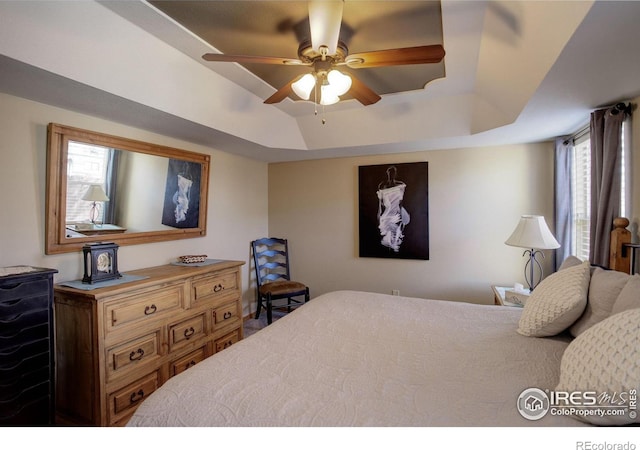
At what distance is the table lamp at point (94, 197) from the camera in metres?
2.31

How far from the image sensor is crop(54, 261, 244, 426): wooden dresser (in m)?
1.92

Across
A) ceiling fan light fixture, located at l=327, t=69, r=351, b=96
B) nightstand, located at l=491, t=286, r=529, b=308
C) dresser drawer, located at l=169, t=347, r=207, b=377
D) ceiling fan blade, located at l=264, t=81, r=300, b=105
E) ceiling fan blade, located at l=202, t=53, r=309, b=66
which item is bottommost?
dresser drawer, located at l=169, t=347, r=207, b=377

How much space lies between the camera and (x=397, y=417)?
991 millimetres

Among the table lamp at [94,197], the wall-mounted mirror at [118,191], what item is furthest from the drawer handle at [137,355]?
the table lamp at [94,197]

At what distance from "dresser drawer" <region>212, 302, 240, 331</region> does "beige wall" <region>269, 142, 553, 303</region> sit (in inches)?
59.1

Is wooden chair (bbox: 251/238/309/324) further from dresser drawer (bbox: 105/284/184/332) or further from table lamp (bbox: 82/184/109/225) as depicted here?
table lamp (bbox: 82/184/109/225)

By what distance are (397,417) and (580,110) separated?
246 cm

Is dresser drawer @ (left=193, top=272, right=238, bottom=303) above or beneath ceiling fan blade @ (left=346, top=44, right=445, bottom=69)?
beneath

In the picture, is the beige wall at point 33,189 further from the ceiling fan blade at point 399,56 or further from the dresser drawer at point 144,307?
the ceiling fan blade at point 399,56

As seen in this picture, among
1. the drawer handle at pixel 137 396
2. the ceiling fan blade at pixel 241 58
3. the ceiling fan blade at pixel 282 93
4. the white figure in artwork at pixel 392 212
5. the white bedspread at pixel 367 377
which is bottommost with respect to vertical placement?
the drawer handle at pixel 137 396

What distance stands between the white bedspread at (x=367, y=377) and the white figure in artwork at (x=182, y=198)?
6.03ft

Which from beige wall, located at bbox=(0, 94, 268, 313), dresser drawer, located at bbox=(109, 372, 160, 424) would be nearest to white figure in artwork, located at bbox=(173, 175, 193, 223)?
beige wall, located at bbox=(0, 94, 268, 313)

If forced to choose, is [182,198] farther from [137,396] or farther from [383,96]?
[383,96]

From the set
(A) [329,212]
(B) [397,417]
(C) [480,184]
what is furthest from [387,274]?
(B) [397,417]
